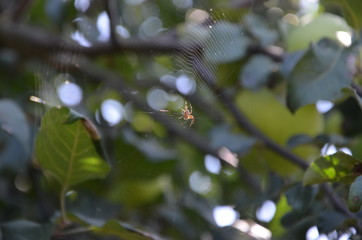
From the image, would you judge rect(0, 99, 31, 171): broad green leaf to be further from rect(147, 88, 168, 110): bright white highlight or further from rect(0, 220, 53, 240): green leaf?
rect(147, 88, 168, 110): bright white highlight

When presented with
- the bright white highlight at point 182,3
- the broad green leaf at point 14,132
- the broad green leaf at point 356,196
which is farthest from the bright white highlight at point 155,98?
the broad green leaf at point 356,196

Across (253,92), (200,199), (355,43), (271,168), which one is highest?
(355,43)

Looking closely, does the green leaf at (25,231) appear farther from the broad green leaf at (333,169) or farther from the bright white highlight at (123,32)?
the bright white highlight at (123,32)

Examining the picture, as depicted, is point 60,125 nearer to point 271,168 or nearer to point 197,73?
point 197,73

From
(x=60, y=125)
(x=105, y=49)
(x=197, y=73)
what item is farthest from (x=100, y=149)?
(x=105, y=49)

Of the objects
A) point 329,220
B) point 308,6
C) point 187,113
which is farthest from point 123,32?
point 329,220

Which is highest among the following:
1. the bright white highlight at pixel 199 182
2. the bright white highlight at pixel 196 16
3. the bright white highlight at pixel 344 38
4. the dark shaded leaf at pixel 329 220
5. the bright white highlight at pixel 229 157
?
the bright white highlight at pixel 344 38

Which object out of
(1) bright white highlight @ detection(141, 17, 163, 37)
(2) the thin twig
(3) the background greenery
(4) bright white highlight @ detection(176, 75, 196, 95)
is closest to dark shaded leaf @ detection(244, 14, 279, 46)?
(3) the background greenery
